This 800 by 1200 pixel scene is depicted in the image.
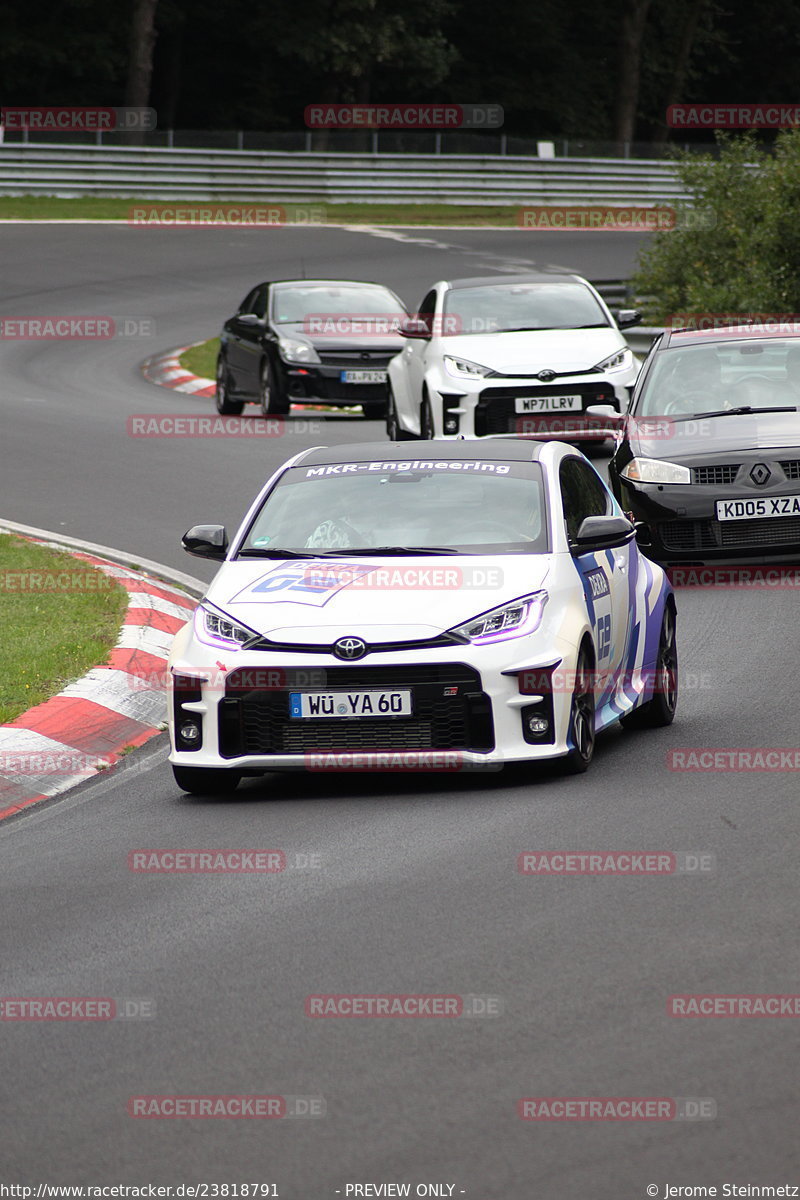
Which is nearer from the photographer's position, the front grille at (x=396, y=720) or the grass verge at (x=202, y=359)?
the front grille at (x=396, y=720)

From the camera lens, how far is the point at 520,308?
1958 cm

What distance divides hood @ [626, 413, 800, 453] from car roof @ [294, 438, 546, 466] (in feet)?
13.3

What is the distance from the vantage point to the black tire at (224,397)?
2366 cm

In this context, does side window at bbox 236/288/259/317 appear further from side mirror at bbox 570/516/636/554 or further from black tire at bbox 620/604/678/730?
side mirror at bbox 570/516/636/554

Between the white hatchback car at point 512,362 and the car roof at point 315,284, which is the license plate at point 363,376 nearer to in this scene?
the car roof at point 315,284

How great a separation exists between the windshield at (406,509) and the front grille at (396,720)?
918mm

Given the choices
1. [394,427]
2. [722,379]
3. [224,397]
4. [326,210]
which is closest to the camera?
[722,379]

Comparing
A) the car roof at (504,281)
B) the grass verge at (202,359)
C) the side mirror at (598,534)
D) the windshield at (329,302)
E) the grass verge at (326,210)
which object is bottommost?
the grass verge at (326,210)

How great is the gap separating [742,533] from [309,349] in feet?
33.4

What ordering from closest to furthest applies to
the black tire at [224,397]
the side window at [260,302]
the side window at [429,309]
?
the side window at [429,309], the black tire at [224,397], the side window at [260,302]

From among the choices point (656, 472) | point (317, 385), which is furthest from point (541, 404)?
point (317, 385)

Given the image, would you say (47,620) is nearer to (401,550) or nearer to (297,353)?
(401,550)

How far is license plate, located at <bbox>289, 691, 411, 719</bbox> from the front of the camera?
806 cm

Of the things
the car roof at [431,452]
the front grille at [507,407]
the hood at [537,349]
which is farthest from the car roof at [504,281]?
the car roof at [431,452]
